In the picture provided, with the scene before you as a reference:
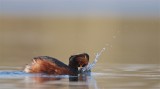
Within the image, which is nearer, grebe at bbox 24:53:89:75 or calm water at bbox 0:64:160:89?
calm water at bbox 0:64:160:89

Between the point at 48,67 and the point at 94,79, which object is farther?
the point at 48,67

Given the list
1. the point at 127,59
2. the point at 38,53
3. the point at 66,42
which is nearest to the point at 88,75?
the point at 127,59

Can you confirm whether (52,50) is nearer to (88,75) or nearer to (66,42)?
(66,42)

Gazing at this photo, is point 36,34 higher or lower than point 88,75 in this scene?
higher

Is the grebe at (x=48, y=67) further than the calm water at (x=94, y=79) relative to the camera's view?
Yes

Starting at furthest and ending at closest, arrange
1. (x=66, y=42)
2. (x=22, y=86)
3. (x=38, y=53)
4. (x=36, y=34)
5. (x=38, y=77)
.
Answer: (x=36, y=34), (x=66, y=42), (x=38, y=53), (x=38, y=77), (x=22, y=86)

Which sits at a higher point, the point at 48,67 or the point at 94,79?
the point at 48,67

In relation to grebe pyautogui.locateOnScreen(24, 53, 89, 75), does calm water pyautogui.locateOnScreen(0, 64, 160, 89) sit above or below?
below

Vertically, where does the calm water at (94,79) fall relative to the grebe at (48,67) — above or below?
below
